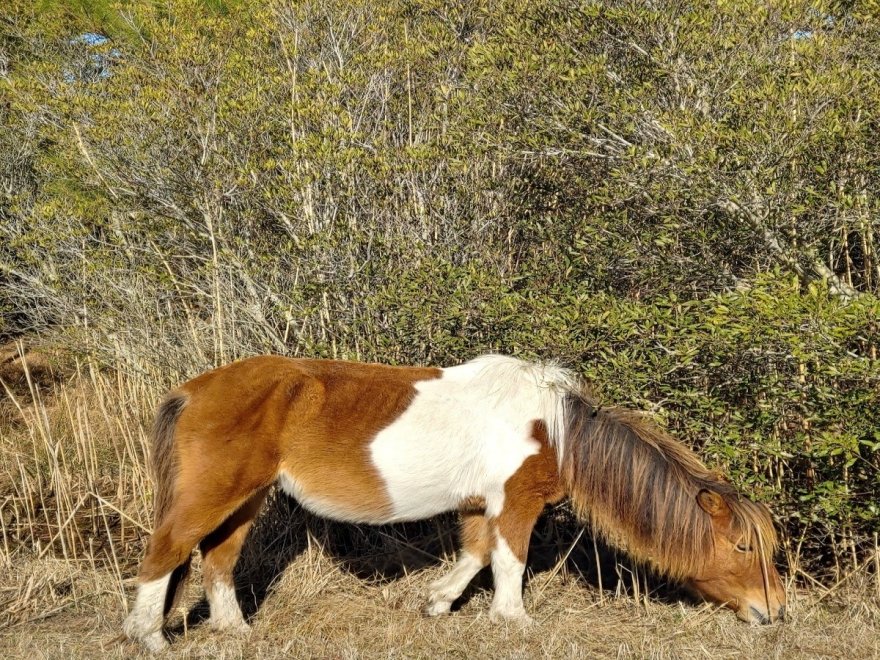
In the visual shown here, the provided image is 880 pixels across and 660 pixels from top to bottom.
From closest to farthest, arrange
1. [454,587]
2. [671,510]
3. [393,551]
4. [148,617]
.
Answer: [148,617], [671,510], [454,587], [393,551]

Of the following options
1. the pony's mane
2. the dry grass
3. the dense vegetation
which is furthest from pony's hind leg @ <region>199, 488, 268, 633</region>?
the pony's mane

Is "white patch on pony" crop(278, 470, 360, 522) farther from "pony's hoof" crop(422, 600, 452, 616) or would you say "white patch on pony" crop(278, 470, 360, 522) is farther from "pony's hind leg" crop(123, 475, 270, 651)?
"pony's hoof" crop(422, 600, 452, 616)

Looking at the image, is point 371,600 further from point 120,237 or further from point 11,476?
point 120,237

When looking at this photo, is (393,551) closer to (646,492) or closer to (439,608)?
(439,608)

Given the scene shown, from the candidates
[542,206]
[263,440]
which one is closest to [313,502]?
[263,440]

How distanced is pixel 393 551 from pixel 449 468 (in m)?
1.34

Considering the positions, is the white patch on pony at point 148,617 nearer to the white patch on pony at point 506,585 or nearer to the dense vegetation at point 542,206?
the white patch on pony at point 506,585

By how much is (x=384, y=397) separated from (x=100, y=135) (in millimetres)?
4690

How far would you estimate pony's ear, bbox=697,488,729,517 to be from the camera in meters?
4.21

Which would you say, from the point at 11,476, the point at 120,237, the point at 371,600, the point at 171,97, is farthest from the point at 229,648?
the point at 171,97

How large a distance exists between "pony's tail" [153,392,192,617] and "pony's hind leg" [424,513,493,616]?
1313 millimetres

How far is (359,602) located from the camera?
483cm

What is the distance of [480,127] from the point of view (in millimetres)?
6453

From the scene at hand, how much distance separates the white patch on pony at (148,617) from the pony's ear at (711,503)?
2.64 meters
